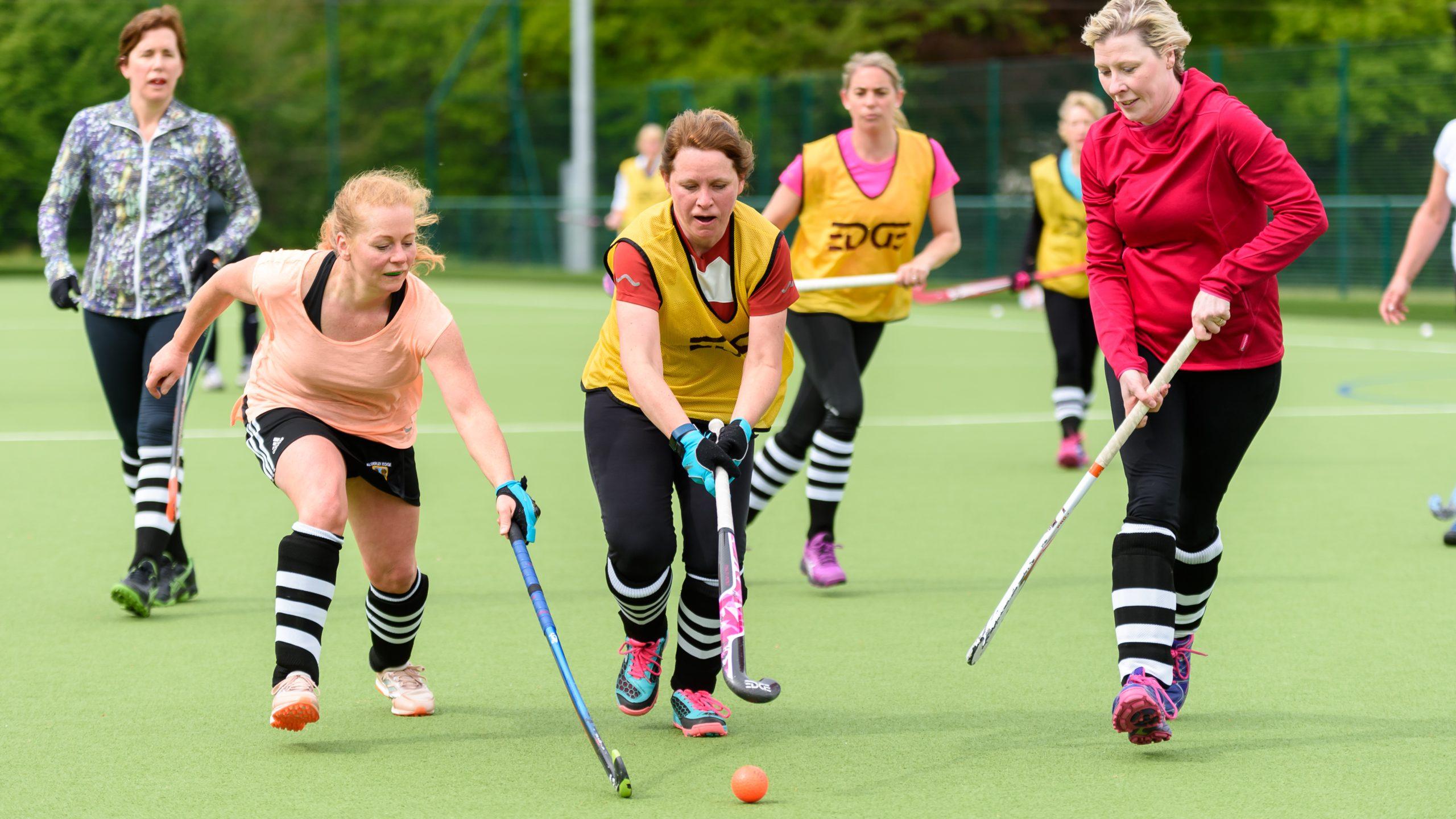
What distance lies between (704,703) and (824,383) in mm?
2309

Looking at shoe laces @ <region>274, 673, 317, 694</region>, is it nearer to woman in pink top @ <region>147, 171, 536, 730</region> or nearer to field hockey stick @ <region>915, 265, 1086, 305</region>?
woman in pink top @ <region>147, 171, 536, 730</region>

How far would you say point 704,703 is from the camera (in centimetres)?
470

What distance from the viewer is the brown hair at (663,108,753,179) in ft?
14.8

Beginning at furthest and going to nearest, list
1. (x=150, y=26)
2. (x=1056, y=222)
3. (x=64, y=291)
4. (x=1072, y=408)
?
(x=1056, y=222) < (x=1072, y=408) < (x=150, y=26) < (x=64, y=291)

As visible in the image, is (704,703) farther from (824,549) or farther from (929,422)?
(929,422)

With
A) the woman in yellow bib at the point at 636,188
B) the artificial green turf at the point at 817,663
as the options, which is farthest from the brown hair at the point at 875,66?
the woman in yellow bib at the point at 636,188

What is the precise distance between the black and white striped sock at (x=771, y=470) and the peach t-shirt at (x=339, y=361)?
2279 millimetres

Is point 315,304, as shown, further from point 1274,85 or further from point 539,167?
point 539,167

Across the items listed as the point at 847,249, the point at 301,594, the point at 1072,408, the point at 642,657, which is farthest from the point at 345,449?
the point at 1072,408

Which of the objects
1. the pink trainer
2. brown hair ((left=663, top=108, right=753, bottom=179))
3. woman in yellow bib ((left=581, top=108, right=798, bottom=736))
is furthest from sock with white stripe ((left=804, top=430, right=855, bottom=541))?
the pink trainer

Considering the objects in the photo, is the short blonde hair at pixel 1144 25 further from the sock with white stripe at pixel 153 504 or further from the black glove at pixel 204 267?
the sock with white stripe at pixel 153 504

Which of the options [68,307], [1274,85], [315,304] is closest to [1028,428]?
[68,307]

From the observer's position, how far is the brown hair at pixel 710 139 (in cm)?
450

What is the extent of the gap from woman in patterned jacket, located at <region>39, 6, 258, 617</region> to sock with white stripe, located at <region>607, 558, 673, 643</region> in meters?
2.04
